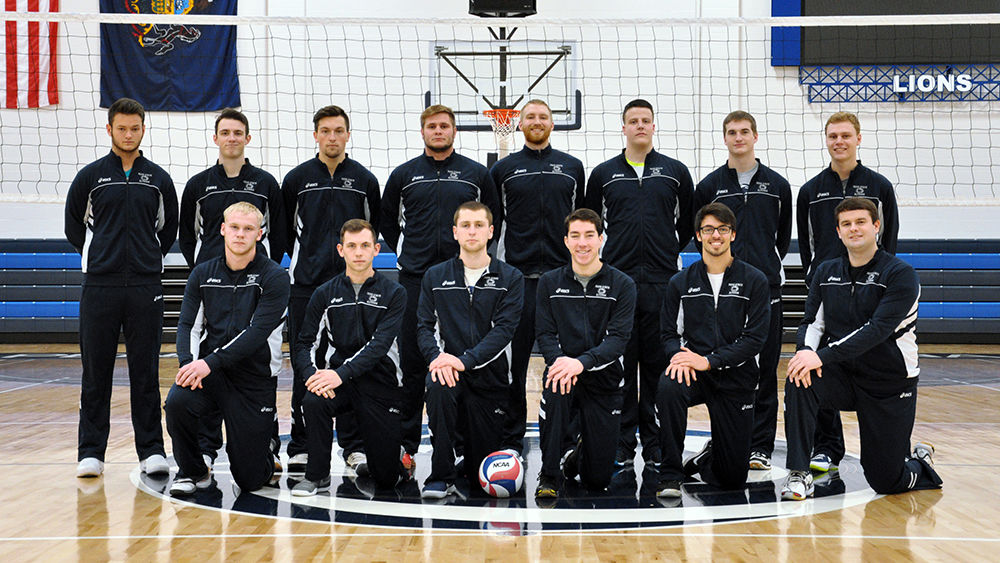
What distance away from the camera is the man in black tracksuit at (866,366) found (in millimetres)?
4941

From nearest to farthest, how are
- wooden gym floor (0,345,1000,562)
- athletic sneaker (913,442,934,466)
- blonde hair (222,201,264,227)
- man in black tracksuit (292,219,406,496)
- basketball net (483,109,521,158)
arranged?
wooden gym floor (0,345,1000,562), man in black tracksuit (292,219,406,496), blonde hair (222,201,264,227), athletic sneaker (913,442,934,466), basketball net (483,109,521,158)

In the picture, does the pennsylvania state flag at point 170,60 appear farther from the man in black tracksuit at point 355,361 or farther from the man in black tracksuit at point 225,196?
the man in black tracksuit at point 355,361

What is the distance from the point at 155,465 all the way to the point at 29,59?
35.1 ft

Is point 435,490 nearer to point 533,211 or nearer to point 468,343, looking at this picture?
point 468,343

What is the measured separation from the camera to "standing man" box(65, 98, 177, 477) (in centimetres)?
548

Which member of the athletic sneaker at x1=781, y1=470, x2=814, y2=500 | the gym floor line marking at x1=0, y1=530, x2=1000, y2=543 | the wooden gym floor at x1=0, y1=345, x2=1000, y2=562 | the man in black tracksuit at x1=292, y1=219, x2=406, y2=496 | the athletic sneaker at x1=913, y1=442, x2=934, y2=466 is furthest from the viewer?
the athletic sneaker at x1=913, y1=442, x2=934, y2=466

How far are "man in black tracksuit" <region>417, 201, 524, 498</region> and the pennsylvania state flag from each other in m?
10.00

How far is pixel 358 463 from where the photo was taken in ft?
18.2

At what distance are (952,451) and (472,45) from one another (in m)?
9.26

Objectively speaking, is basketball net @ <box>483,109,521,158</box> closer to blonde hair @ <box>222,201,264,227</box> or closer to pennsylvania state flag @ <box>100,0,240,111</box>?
pennsylvania state flag @ <box>100,0,240,111</box>

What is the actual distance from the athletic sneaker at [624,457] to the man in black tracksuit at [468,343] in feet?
2.86

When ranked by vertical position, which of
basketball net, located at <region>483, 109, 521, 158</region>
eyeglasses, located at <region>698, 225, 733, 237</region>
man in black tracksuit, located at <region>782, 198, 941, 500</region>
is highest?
basketball net, located at <region>483, 109, 521, 158</region>

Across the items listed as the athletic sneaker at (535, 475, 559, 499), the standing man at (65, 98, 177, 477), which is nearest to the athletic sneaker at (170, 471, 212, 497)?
the standing man at (65, 98, 177, 477)

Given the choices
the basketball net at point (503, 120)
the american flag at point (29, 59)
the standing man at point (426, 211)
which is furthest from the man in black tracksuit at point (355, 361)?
the american flag at point (29, 59)
